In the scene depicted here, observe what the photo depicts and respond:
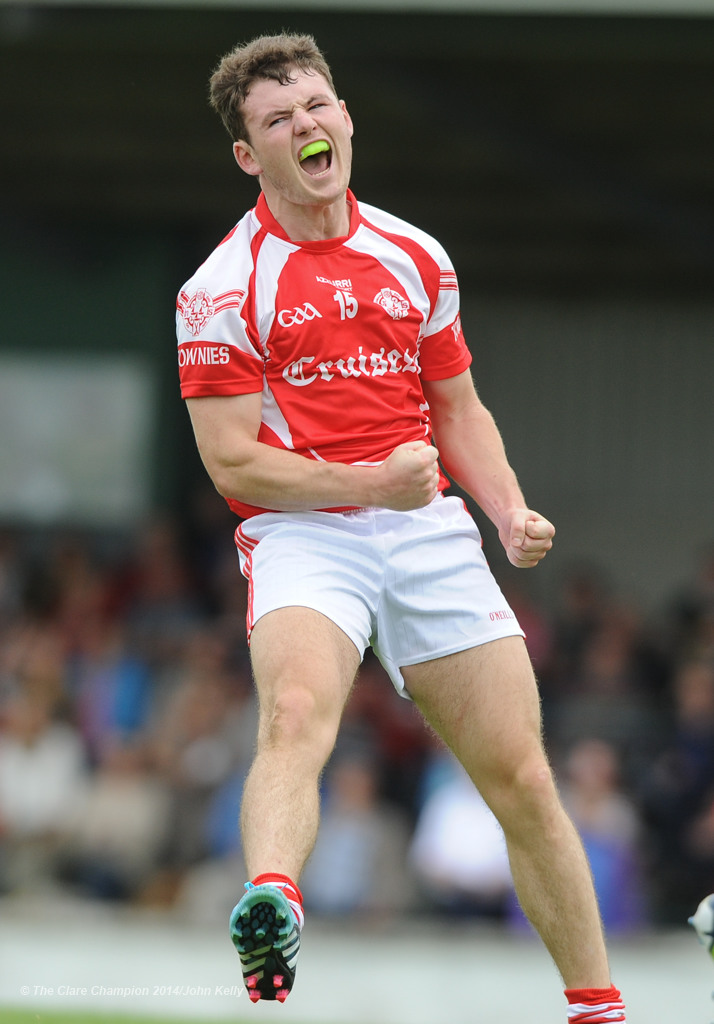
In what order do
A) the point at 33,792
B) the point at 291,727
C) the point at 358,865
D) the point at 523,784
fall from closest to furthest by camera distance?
the point at 291,727
the point at 523,784
the point at 358,865
the point at 33,792

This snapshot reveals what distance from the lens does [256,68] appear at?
14.4 ft

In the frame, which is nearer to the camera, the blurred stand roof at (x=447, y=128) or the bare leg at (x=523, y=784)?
the bare leg at (x=523, y=784)

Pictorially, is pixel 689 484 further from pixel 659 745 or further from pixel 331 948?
pixel 331 948

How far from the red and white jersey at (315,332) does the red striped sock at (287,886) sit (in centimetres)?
113

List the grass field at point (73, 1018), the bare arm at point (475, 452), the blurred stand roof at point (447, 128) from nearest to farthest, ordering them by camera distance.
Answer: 1. the bare arm at point (475, 452)
2. the grass field at point (73, 1018)
3. the blurred stand roof at point (447, 128)

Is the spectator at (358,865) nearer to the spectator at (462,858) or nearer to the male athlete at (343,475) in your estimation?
the spectator at (462,858)

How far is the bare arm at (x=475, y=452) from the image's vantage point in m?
4.52

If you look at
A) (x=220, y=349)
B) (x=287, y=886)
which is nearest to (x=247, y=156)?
(x=220, y=349)

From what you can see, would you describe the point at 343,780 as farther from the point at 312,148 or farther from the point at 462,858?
the point at 312,148

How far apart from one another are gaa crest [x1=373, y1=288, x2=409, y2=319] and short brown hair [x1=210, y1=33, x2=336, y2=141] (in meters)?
0.60

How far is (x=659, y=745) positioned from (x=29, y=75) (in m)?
7.32

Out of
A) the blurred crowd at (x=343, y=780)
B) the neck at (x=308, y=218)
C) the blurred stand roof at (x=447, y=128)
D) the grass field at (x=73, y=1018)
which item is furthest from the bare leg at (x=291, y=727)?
the blurred stand roof at (x=447, y=128)

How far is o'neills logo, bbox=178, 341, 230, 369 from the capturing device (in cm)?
424

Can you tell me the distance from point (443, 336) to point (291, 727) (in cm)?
132
